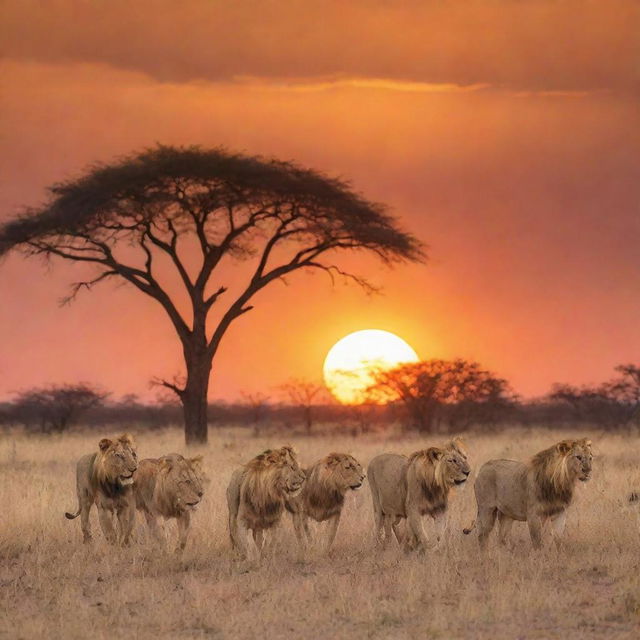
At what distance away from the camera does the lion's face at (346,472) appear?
37.3 ft

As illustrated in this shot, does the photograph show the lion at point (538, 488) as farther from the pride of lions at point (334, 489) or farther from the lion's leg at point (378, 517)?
the lion's leg at point (378, 517)

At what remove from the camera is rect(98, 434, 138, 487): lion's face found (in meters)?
11.5

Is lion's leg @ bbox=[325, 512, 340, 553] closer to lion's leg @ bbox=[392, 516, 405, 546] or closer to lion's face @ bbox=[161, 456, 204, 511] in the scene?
lion's leg @ bbox=[392, 516, 405, 546]

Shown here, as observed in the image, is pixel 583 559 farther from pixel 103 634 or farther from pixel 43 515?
pixel 43 515

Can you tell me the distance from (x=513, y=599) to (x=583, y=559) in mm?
1747

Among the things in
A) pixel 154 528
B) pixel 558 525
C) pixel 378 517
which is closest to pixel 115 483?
pixel 154 528

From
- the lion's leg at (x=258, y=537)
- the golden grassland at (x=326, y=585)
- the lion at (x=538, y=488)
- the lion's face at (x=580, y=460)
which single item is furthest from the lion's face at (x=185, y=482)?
the lion's face at (x=580, y=460)

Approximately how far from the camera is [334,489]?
1141 cm

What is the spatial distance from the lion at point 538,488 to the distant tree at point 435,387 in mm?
24328

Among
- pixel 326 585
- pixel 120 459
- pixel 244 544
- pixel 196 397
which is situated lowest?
pixel 326 585

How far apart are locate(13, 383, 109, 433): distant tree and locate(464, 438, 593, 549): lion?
2962cm

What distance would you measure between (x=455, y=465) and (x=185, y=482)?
2.22m

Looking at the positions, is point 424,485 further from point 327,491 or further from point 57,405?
point 57,405

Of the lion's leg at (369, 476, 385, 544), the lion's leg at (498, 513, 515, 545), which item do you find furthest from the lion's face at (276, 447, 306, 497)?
the lion's leg at (498, 513, 515, 545)
